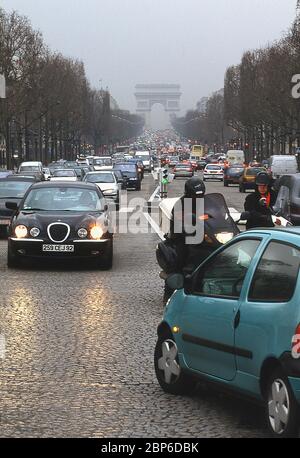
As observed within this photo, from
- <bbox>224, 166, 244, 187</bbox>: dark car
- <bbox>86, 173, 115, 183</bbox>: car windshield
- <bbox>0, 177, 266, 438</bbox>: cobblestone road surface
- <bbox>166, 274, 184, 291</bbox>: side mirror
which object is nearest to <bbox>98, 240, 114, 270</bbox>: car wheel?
<bbox>0, 177, 266, 438</bbox>: cobblestone road surface

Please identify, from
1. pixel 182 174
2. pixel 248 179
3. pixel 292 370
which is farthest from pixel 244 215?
pixel 182 174

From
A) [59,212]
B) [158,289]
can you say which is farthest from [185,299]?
[59,212]

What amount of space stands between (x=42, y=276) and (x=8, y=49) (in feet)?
199

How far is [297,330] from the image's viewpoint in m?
5.36

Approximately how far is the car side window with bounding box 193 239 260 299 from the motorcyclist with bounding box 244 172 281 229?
193 inches

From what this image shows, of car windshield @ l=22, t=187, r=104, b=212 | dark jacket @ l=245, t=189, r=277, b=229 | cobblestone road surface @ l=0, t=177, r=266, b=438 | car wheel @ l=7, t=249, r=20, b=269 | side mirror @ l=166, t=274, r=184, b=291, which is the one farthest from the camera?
car windshield @ l=22, t=187, r=104, b=212

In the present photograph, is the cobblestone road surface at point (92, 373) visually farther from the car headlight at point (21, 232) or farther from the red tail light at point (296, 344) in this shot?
the car headlight at point (21, 232)

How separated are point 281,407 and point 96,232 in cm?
1054

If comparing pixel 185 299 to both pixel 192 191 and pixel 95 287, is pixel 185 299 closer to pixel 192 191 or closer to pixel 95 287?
pixel 192 191

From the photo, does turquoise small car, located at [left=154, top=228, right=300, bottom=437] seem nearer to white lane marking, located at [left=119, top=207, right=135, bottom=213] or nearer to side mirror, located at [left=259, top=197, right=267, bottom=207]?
side mirror, located at [left=259, top=197, right=267, bottom=207]

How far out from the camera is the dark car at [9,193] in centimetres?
2355

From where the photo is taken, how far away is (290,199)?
20.2 metres

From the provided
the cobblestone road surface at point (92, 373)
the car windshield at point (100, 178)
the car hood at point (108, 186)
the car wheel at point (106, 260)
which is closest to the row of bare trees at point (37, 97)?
the car windshield at point (100, 178)

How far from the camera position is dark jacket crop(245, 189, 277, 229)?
11.8m
